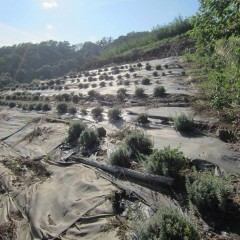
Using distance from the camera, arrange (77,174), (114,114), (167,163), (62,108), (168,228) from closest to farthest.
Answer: (168,228) < (167,163) < (77,174) < (114,114) < (62,108)

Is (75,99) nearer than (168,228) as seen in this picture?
No

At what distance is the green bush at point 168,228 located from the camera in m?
3.64

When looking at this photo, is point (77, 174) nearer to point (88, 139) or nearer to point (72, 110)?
point (88, 139)

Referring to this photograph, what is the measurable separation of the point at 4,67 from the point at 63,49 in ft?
61.8

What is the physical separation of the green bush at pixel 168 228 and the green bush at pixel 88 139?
4434mm

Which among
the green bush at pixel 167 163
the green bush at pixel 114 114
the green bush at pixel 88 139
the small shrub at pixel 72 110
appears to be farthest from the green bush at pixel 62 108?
the green bush at pixel 167 163

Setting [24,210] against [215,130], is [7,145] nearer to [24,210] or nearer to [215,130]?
[24,210]

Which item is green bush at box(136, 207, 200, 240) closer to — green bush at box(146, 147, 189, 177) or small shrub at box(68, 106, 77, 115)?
green bush at box(146, 147, 189, 177)

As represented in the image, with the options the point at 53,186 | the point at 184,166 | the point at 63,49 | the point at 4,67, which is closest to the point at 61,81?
the point at 53,186

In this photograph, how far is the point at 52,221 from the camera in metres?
5.44

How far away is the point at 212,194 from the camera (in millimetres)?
4434

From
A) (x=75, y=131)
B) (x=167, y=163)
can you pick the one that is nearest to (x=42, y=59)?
(x=75, y=131)

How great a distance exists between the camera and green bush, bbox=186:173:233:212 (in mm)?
4371

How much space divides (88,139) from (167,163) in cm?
322
